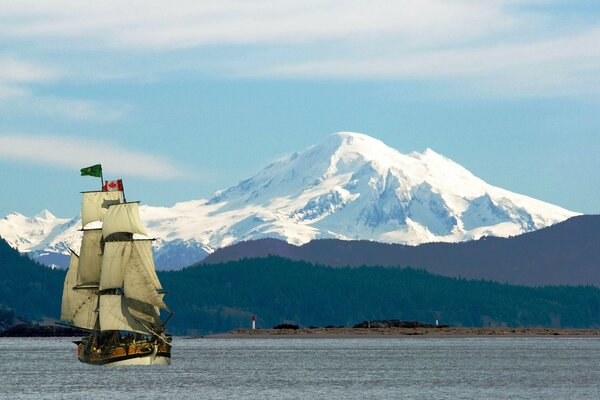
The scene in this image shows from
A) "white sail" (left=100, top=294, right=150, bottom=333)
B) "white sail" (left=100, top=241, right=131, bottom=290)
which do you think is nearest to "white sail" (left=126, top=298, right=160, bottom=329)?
"white sail" (left=100, top=294, right=150, bottom=333)

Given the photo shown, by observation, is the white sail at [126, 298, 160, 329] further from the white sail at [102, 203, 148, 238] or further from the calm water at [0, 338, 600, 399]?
the white sail at [102, 203, 148, 238]

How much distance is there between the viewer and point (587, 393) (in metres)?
138

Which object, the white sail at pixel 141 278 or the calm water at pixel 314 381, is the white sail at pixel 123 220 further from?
the calm water at pixel 314 381

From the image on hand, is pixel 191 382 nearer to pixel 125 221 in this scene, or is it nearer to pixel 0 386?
pixel 0 386

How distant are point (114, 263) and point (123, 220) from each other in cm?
604

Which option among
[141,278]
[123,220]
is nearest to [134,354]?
[141,278]

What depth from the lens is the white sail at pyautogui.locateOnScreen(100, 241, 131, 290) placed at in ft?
634

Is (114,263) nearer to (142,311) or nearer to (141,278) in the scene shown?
(141,278)

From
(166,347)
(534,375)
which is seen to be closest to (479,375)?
(534,375)

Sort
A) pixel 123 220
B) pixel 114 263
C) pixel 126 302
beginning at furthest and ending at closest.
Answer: pixel 123 220
pixel 114 263
pixel 126 302

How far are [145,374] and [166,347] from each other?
19916 millimetres

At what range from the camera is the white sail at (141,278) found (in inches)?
7461

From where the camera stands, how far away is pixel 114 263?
19538 centimetres

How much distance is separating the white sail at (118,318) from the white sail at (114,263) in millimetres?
2489
